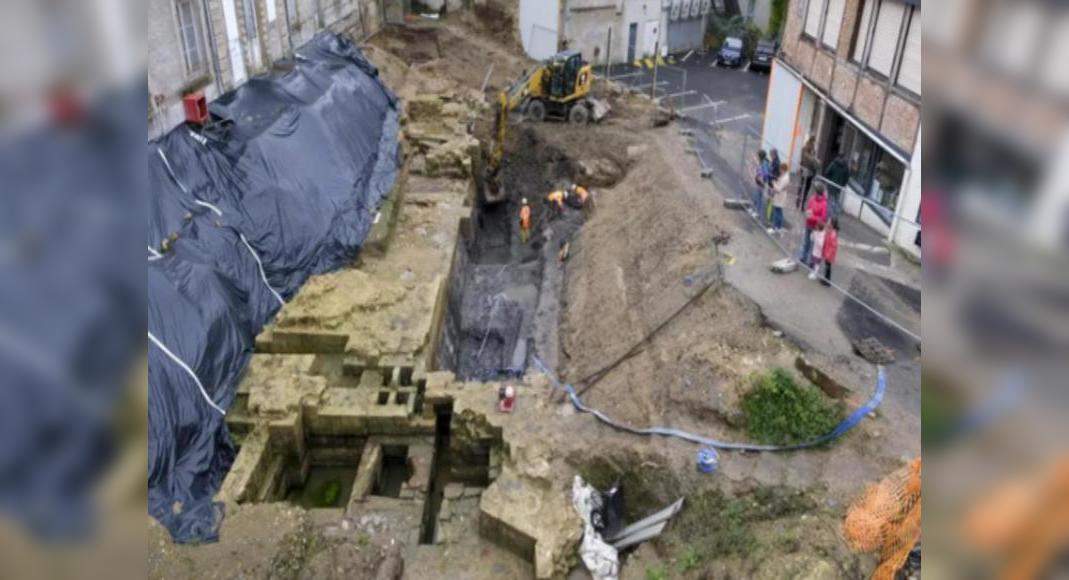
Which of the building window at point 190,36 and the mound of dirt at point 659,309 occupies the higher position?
the building window at point 190,36

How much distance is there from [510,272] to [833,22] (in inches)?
379

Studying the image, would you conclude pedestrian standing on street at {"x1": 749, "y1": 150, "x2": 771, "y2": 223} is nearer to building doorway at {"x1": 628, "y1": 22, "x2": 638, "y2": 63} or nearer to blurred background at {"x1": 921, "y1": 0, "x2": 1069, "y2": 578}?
blurred background at {"x1": 921, "y1": 0, "x2": 1069, "y2": 578}

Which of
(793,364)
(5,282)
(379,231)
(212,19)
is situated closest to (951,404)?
(5,282)

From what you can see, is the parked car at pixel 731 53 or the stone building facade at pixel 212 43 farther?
the parked car at pixel 731 53

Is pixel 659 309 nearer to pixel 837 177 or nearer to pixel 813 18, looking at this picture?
pixel 837 177

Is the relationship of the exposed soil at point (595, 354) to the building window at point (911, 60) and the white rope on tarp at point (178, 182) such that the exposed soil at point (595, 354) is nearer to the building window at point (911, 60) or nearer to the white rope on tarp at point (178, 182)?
the white rope on tarp at point (178, 182)

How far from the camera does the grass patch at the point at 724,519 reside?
377 inches

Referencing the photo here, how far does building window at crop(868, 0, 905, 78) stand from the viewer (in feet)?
48.3

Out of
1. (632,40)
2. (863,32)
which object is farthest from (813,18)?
(632,40)

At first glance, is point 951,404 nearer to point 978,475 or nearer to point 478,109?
point 978,475

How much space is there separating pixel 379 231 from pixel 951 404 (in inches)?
671

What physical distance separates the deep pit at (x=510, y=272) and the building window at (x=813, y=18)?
24.1 feet

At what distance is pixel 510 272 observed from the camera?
19.9 m

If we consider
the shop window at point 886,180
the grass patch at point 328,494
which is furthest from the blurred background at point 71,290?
the shop window at point 886,180
